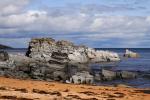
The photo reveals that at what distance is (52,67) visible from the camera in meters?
60.4

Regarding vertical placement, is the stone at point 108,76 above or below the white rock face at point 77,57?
below

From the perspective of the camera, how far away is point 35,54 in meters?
103

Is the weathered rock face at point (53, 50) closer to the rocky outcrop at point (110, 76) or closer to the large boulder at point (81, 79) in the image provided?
the rocky outcrop at point (110, 76)

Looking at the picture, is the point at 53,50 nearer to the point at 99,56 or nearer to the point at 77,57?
the point at 77,57

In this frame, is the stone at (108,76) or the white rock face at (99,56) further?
the white rock face at (99,56)

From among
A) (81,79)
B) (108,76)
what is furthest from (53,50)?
(81,79)

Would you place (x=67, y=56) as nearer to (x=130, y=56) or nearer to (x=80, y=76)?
(x=80, y=76)

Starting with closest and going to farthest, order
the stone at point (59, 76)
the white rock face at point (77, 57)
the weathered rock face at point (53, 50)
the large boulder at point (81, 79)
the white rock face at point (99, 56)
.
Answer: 1. the large boulder at point (81, 79)
2. the stone at point (59, 76)
3. the weathered rock face at point (53, 50)
4. the white rock face at point (77, 57)
5. the white rock face at point (99, 56)

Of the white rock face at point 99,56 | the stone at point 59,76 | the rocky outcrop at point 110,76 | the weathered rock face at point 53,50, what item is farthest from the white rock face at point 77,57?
the stone at point 59,76

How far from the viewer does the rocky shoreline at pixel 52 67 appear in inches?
2069

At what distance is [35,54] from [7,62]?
4294cm

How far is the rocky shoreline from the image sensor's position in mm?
52562

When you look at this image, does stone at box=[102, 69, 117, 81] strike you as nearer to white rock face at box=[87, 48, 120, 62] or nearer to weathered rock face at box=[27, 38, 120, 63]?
weathered rock face at box=[27, 38, 120, 63]

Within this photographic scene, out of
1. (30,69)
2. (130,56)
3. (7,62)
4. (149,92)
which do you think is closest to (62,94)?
(149,92)
